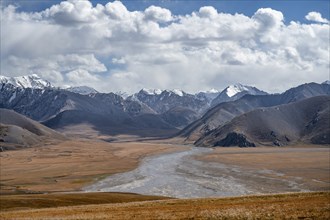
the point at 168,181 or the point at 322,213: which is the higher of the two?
the point at 322,213

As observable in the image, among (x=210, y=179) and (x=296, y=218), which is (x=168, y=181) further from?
(x=296, y=218)

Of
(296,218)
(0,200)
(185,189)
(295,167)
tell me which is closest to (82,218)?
(296,218)

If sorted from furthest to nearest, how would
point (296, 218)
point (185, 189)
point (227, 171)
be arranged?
1. point (227, 171)
2. point (185, 189)
3. point (296, 218)

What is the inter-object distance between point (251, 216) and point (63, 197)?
54.3 metres

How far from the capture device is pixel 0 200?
70.7m

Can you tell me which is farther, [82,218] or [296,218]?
[82,218]

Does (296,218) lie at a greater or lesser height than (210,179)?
greater

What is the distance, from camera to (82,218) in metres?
38.6

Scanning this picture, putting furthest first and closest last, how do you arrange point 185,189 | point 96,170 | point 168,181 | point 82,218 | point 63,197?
point 96,170 < point 168,181 < point 185,189 < point 63,197 < point 82,218

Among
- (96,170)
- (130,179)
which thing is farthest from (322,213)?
(96,170)

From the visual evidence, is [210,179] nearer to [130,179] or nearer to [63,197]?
[130,179]

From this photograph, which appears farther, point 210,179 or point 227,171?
point 227,171

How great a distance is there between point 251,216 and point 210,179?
3807 inches

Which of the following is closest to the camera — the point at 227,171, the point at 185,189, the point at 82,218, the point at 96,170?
the point at 82,218
